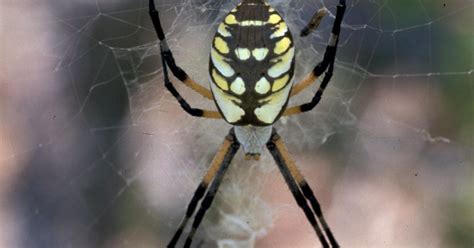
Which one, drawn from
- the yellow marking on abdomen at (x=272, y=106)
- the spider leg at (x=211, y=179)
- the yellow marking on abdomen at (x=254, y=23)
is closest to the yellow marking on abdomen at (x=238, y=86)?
the yellow marking on abdomen at (x=272, y=106)

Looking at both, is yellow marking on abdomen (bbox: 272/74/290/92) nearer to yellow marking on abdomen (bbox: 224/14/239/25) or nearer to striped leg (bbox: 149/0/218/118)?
yellow marking on abdomen (bbox: 224/14/239/25)

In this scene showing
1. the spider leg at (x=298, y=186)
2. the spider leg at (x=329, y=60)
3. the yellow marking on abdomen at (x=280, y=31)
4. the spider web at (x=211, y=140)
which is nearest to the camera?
the yellow marking on abdomen at (x=280, y=31)

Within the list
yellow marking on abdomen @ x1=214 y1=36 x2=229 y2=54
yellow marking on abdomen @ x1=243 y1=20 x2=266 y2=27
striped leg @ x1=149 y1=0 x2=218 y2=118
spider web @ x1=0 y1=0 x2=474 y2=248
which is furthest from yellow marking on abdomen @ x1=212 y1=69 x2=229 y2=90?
spider web @ x1=0 y1=0 x2=474 y2=248

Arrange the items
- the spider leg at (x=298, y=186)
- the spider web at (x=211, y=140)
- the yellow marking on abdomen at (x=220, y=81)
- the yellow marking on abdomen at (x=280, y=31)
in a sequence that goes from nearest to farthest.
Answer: the yellow marking on abdomen at (x=280, y=31)
the yellow marking on abdomen at (x=220, y=81)
the spider leg at (x=298, y=186)
the spider web at (x=211, y=140)

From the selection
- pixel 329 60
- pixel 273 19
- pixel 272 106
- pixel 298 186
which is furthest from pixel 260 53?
pixel 298 186

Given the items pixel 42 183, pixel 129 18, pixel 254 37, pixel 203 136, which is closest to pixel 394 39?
pixel 203 136

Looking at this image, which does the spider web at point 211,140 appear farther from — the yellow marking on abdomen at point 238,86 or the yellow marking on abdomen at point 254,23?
the yellow marking on abdomen at point 254,23
